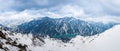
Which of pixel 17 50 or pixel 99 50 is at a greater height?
pixel 17 50

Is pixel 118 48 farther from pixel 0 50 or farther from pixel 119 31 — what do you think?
pixel 0 50

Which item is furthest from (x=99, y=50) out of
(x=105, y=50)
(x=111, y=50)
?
(x=111, y=50)

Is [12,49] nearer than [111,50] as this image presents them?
Yes

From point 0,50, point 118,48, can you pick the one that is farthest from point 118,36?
point 0,50

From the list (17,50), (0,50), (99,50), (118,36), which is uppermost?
(0,50)

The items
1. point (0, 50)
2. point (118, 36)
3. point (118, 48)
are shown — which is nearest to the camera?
point (0, 50)

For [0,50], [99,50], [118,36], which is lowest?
[99,50]

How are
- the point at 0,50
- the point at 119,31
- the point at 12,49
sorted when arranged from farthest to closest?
1. the point at 119,31
2. the point at 12,49
3. the point at 0,50

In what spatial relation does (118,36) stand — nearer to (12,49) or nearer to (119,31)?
(119,31)

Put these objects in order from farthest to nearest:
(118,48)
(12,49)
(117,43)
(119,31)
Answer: (119,31) < (117,43) < (118,48) < (12,49)
